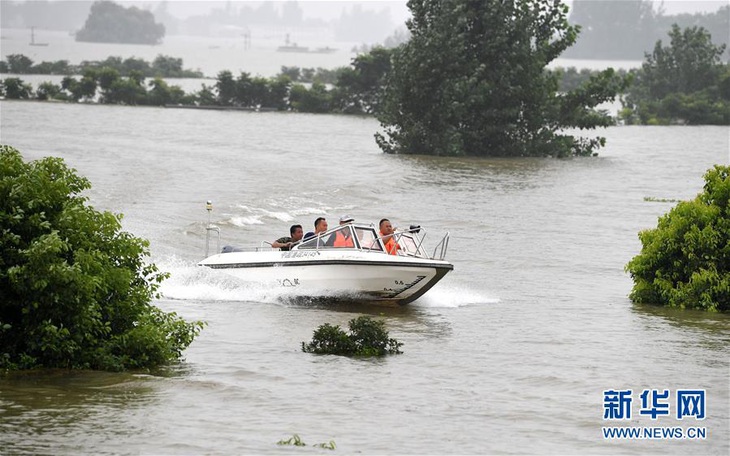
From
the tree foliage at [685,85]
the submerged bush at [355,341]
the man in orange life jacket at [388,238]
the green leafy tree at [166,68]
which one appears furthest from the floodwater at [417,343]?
the green leafy tree at [166,68]

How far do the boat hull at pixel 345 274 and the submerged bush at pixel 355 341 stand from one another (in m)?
4.19

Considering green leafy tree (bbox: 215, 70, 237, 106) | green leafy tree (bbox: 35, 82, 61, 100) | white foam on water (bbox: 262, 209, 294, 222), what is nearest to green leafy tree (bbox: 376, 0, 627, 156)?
white foam on water (bbox: 262, 209, 294, 222)

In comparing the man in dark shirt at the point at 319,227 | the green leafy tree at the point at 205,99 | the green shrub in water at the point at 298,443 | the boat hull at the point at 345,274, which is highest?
the green leafy tree at the point at 205,99

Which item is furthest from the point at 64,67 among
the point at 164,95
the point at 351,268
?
the point at 351,268

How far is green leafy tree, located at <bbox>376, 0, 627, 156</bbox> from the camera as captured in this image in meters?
58.4

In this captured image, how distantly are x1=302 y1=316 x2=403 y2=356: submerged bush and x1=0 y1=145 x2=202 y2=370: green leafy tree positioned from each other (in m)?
2.32

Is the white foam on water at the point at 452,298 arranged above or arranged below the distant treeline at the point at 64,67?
below

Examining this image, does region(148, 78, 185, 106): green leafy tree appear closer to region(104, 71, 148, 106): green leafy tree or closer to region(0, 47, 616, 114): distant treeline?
region(0, 47, 616, 114): distant treeline

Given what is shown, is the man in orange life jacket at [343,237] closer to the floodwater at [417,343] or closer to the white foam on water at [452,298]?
the floodwater at [417,343]

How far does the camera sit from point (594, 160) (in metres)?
61.7

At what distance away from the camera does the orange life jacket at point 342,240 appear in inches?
955

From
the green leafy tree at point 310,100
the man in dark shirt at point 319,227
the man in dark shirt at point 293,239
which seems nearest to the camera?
the man in dark shirt at point 319,227

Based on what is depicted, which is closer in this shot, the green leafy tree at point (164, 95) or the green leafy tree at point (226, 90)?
the green leafy tree at point (164, 95)

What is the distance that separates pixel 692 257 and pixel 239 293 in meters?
9.01
